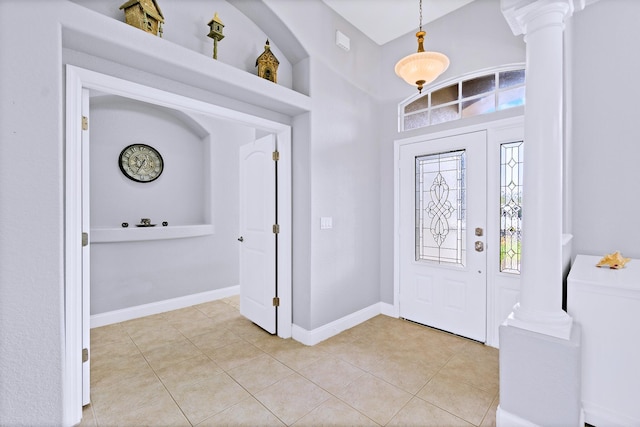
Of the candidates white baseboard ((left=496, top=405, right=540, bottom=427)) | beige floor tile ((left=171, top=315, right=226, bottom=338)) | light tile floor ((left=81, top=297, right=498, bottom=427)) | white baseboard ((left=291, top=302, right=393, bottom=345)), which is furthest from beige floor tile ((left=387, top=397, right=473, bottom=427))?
beige floor tile ((left=171, top=315, right=226, bottom=338))

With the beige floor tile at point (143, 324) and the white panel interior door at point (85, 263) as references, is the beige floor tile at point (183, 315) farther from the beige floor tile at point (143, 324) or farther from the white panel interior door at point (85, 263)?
the white panel interior door at point (85, 263)

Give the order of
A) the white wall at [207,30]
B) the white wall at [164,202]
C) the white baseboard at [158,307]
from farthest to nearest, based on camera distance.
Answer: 1. the white wall at [164,202]
2. the white baseboard at [158,307]
3. the white wall at [207,30]

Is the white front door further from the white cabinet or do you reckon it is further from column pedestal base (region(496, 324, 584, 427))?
column pedestal base (region(496, 324, 584, 427))

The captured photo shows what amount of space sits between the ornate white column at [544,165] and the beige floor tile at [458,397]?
66 centimetres

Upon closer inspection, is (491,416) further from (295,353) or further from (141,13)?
(141,13)

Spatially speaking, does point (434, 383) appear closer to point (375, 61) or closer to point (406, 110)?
point (406, 110)

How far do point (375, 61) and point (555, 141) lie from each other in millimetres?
2575

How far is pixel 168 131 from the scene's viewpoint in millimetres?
4156

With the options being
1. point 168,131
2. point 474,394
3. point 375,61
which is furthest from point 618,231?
point 168,131

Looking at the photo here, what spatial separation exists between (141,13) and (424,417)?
316 centimetres

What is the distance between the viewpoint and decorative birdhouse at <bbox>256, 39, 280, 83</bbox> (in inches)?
105

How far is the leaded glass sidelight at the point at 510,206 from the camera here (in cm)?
272

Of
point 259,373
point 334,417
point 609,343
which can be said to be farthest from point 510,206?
point 259,373

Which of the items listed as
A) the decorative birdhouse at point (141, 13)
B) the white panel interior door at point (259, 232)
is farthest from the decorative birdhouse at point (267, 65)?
the decorative birdhouse at point (141, 13)
